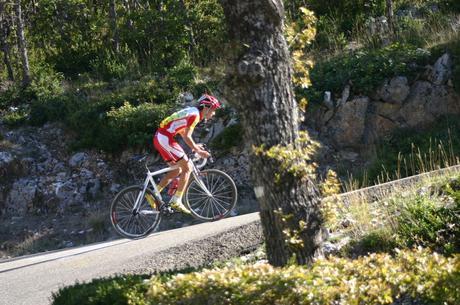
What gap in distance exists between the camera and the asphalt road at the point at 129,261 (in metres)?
9.05

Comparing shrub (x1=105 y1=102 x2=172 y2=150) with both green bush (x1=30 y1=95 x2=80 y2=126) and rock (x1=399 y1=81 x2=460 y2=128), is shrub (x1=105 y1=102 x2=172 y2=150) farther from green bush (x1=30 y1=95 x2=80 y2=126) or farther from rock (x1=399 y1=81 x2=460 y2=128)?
rock (x1=399 y1=81 x2=460 y2=128)

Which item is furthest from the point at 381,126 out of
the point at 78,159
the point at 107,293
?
the point at 107,293

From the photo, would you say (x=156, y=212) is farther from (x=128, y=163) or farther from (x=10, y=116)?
(x=10, y=116)

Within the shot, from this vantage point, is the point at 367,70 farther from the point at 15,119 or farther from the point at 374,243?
the point at 374,243

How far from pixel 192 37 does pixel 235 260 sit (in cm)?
1337

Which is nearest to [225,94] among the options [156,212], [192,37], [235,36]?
[235,36]

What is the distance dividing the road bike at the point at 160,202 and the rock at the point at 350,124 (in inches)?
176

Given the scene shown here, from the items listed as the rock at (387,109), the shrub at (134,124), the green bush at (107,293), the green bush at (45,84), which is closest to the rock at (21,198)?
the shrub at (134,124)

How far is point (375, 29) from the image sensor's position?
738 inches

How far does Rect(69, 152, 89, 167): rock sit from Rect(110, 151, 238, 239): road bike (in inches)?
225

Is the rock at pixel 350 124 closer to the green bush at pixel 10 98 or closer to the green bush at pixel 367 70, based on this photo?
the green bush at pixel 367 70

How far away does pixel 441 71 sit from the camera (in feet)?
51.6

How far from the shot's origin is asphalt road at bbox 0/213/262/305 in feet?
29.7

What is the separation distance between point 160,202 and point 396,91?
6.28 meters
